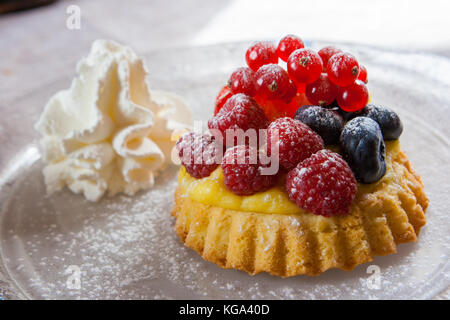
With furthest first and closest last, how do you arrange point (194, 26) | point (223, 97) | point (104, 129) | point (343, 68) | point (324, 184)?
point (194, 26) → point (104, 129) → point (223, 97) → point (343, 68) → point (324, 184)

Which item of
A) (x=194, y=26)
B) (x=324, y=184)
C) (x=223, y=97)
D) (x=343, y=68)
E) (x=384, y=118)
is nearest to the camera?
(x=324, y=184)

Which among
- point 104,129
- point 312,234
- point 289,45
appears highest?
point 289,45

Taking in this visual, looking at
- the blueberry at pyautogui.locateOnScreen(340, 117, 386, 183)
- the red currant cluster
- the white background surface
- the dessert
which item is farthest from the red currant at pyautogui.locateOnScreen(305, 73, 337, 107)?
the white background surface

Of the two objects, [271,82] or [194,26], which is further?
[194,26]

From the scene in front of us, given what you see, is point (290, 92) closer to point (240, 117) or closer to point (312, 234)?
point (240, 117)

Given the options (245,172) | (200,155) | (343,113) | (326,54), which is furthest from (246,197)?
(326,54)

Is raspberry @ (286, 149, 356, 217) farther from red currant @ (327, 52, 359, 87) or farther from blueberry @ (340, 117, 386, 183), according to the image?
red currant @ (327, 52, 359, 87)

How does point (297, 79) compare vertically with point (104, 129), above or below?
above
